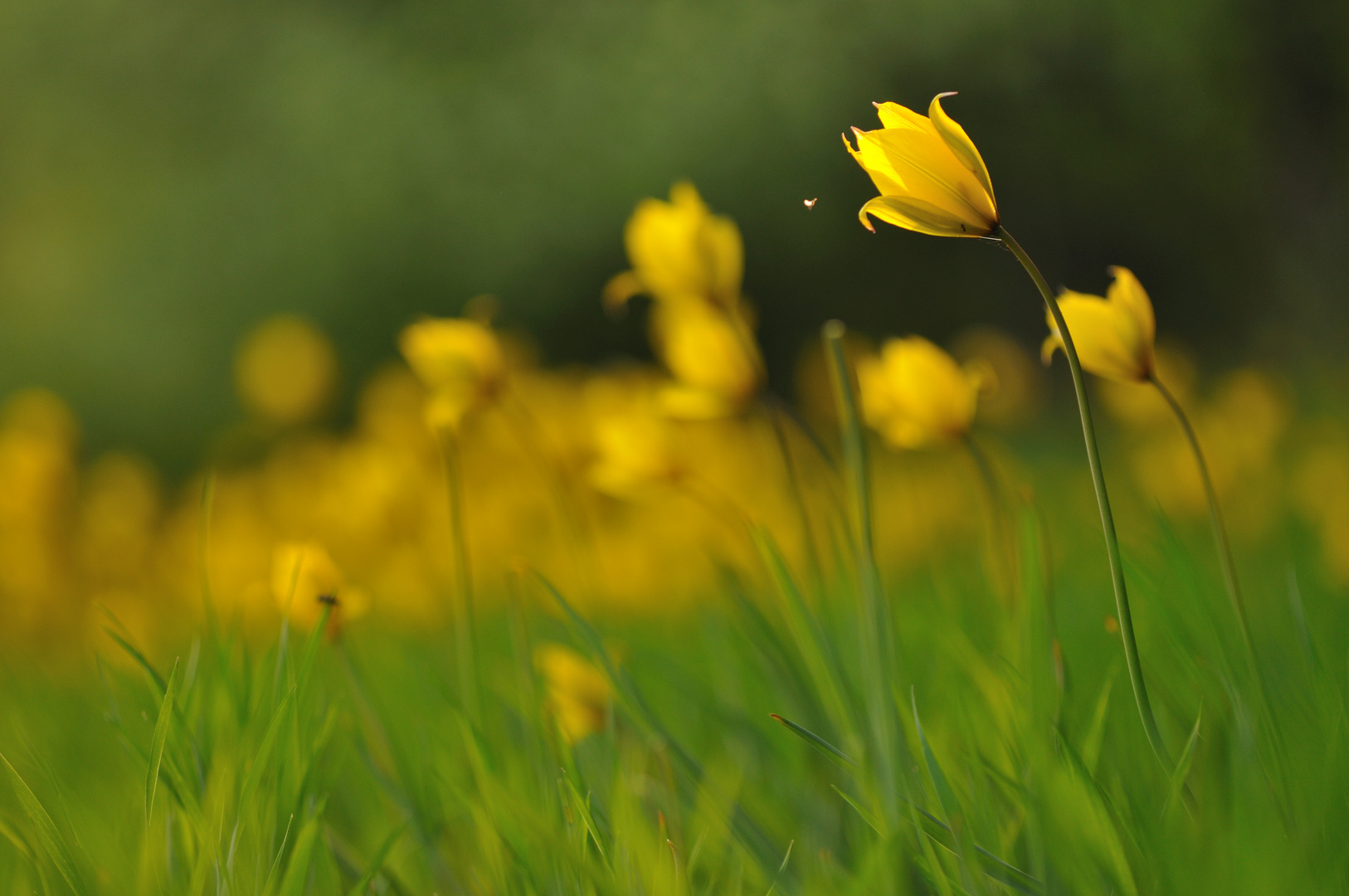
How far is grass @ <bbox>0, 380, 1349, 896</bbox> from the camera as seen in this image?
0.48 m

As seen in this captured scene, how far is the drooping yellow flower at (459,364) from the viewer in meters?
0.93

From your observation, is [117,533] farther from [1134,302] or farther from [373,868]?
[1134,302]

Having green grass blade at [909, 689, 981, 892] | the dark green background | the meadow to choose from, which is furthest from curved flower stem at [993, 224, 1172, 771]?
the dark green background

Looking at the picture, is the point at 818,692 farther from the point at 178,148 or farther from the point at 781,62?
the point at 178,148

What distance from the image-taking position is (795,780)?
2.42 feet

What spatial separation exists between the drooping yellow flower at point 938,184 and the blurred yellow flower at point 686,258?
1.07 feet

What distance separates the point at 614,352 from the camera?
14.1 ft

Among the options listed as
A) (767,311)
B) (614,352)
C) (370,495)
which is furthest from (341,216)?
(370,495)

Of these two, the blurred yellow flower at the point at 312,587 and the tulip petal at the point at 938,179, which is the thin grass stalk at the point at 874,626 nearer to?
the tulip petal at the point at 938,179

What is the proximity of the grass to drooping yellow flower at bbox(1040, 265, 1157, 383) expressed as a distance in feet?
0.33

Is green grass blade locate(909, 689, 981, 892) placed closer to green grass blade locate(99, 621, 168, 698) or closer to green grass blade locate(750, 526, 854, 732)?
green grass blade locate(750, 526, 854, 732)

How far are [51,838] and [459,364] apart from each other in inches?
19.9

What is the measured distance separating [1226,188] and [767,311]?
1825 millimetres

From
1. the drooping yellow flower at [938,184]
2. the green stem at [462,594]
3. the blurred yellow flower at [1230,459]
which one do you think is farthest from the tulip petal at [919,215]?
the blurred yellow flower at [1230,459]
